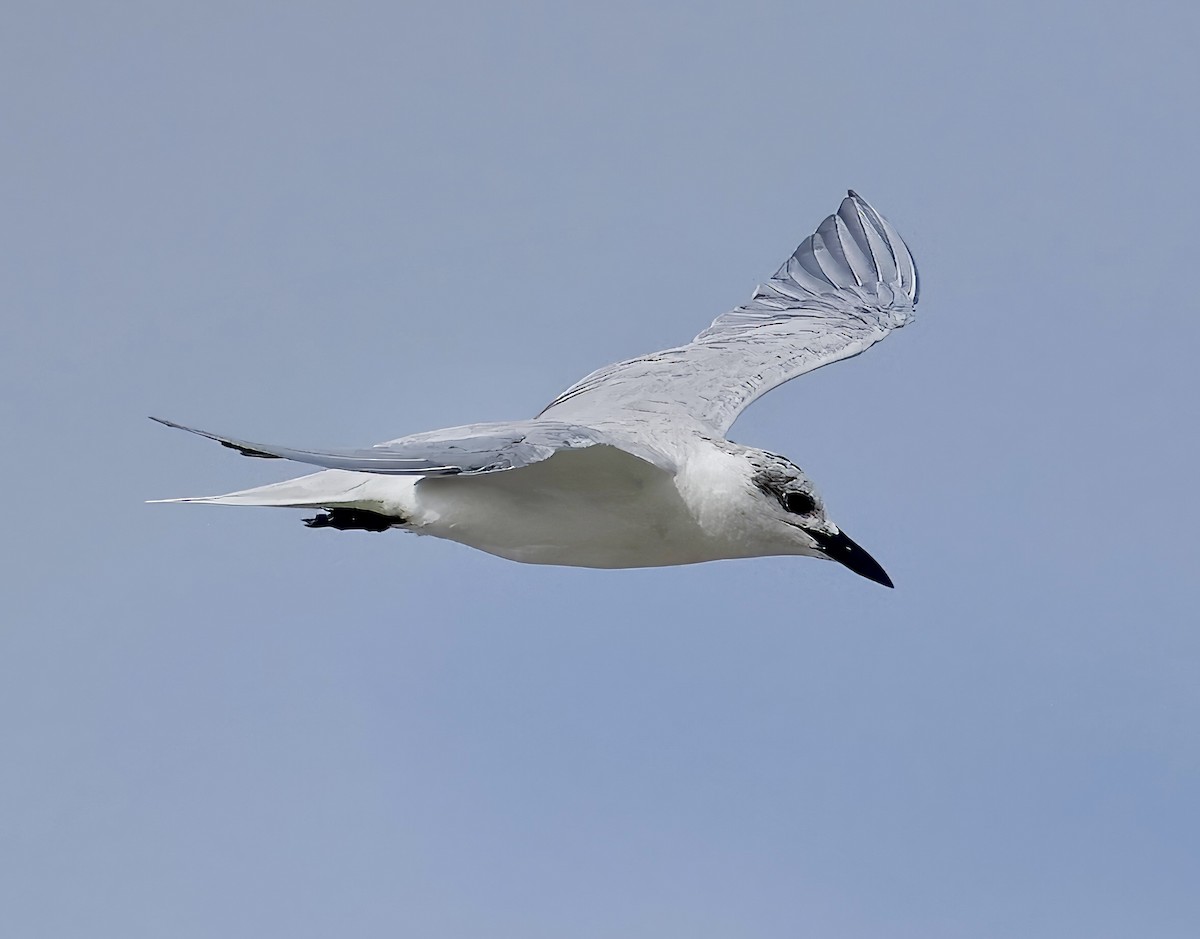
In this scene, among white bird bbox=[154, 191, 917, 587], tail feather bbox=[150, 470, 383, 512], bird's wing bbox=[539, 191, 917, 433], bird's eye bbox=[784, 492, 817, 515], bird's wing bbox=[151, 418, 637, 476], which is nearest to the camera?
bird's wing bbox=[151, 418, 637, 476]

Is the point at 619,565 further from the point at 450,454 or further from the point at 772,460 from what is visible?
the point at 450,454

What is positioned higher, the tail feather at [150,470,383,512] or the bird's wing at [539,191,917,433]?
the bird's wing at [539,191,917,433]

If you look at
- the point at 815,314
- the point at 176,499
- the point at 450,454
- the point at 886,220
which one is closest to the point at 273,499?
the point at 176,499

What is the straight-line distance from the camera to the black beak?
22.0ft

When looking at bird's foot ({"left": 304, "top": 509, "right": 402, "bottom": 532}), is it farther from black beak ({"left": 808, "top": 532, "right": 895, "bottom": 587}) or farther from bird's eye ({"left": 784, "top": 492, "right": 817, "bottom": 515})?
black beak ({"left": 808, "top": 532, "right": 895, "bottom": 587})

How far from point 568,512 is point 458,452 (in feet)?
3.08

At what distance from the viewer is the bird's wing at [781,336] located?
310 inches

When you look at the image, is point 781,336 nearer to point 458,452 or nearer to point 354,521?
point 354,521

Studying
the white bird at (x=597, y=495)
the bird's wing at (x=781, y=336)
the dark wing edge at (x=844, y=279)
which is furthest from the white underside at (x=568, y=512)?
the dark wing edge at (x=844, y=279)

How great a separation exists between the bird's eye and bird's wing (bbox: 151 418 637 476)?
823 mm

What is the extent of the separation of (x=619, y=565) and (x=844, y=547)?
94 cm

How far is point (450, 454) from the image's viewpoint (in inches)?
235

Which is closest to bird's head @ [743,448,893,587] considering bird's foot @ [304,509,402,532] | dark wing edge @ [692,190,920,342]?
bird's foot @ [304,509,402,532]

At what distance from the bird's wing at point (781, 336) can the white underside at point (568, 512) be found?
42 cm
